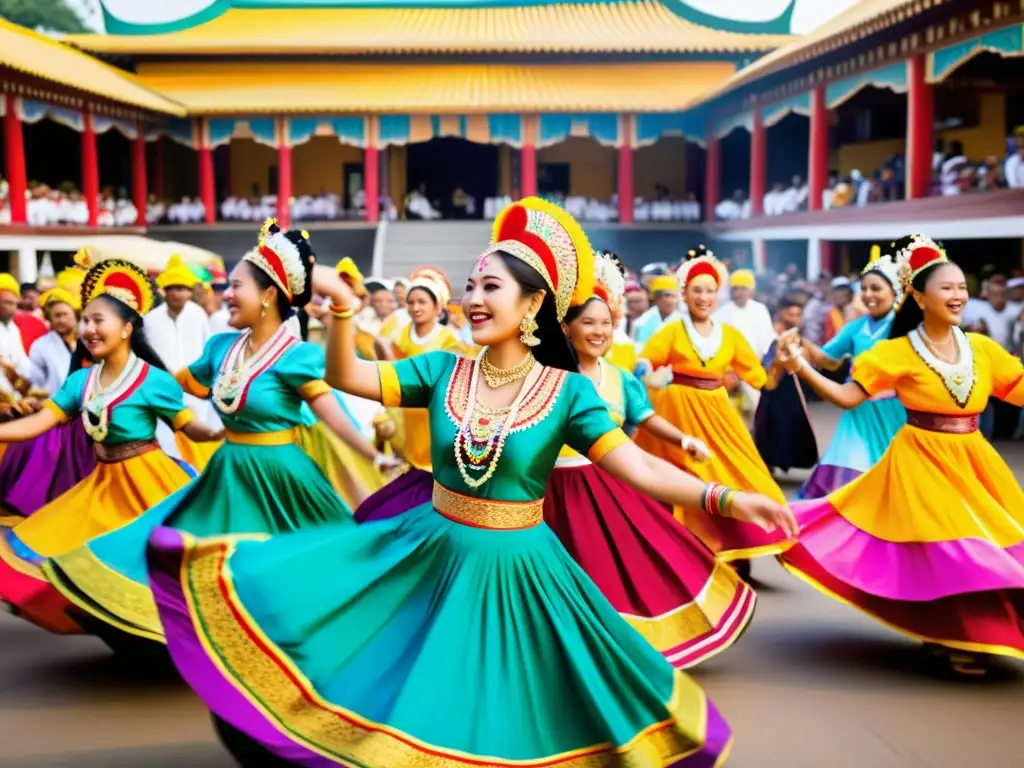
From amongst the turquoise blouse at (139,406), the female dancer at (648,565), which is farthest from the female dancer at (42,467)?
the female dancer at (648,565)

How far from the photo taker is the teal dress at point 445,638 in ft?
11.2

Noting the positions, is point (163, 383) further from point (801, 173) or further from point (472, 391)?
point (801, 173)

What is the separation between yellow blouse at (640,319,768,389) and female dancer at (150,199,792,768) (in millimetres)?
3798

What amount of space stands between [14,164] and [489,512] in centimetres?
2280

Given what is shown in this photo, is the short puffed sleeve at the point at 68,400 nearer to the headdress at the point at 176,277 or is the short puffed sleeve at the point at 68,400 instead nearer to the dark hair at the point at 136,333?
the dark hair at the point at 136,333

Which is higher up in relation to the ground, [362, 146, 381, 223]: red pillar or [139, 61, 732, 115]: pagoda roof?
[139, 61, 732, 115]: pagoda roof

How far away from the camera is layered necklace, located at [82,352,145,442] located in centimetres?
568

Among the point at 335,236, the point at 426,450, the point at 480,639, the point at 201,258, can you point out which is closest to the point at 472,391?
the point at 480,639

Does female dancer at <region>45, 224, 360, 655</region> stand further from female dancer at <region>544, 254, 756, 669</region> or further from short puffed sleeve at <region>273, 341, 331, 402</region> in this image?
female dancer at <region>544, 254, 756, 669</region>

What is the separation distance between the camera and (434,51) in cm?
3253

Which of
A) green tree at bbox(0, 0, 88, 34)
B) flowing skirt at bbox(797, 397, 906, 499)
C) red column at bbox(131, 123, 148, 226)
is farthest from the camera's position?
green tree at bbox(0, 0, 88, 34)

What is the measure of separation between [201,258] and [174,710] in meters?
19.7

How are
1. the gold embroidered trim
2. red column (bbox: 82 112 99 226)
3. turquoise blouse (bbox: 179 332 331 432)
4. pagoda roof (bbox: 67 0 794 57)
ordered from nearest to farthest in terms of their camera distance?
the gold embroidered trim → turquoise blouse (bbox: 179 332 331 432) → red column (bbox: 82 112 99 226) → pagoda roof (bbox: 67 0 794 57)

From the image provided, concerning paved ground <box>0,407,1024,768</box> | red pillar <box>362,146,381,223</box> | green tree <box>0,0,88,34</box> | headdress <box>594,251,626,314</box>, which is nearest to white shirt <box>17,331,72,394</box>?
paved ground <box>0,407,1024,768</box>
